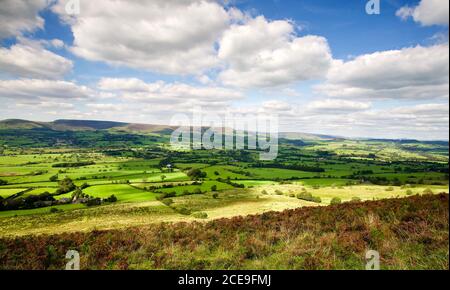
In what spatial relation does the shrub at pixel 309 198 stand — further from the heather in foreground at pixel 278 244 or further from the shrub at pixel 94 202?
the shrub at pixel 94 202

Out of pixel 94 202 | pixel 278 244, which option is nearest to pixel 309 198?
pixel 94 202

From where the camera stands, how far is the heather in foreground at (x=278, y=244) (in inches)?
271

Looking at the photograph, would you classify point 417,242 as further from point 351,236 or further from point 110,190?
point 110,190

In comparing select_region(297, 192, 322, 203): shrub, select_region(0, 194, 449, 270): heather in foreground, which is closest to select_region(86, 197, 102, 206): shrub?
select_region(0, 194, 449, 270): heather in foreground

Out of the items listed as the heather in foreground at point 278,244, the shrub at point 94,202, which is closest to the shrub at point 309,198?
the heather in foreground at point 278,244

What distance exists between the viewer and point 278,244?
816 cm

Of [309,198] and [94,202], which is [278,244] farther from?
[94,202]

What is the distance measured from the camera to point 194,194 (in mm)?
48656

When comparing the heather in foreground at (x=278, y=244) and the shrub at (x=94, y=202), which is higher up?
the heather in foreground at (x=278, y=244)

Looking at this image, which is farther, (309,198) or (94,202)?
(309,198)

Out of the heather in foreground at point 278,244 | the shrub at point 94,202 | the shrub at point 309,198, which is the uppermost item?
the heather in foreground at point 278,244
